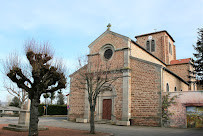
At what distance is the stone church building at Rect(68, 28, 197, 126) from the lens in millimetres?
16234

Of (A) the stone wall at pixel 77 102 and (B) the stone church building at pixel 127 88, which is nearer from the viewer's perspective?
(B) the stone church building at pixel 127 88

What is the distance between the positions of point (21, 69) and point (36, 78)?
3.38ft

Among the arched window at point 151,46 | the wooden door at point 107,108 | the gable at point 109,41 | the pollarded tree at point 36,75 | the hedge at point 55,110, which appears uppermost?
the arched window at point 151,46

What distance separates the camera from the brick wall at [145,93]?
52.0 ft

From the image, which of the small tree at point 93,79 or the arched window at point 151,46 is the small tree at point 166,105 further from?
the arched window at point 151,46

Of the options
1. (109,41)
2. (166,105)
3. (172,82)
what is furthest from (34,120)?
(172,82)

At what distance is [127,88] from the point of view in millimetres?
17312

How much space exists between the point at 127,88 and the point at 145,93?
1714mm

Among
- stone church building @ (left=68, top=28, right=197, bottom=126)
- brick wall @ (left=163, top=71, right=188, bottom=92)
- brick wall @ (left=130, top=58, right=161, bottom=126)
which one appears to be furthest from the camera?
brick wall @ (left=163, top=71, right=188, bottom=92)

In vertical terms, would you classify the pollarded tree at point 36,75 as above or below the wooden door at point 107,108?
above

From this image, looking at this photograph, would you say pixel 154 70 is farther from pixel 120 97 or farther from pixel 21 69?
pixel 21 69

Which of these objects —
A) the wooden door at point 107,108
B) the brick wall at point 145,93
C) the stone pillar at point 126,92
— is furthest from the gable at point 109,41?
the wooden door at point 107,108

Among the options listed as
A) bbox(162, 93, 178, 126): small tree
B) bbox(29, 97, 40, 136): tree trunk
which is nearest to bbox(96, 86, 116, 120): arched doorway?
bbox(162, 93, 178, 126): small tree

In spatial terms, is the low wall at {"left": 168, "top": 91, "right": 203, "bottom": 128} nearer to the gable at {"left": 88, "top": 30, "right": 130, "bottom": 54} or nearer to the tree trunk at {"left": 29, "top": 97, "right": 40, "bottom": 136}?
the gable at {"left": 88, "top": 30, "right": 130, "bottom": 54}
